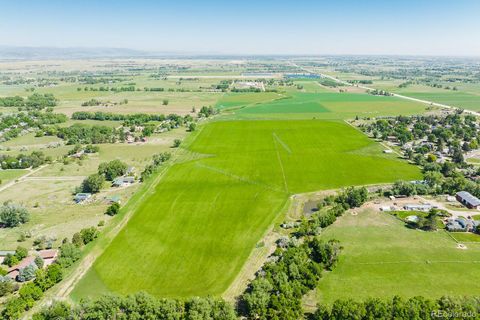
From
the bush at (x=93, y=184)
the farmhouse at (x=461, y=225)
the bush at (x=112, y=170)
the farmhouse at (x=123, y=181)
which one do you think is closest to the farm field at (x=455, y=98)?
the farmhouse at (x=461, y=225)

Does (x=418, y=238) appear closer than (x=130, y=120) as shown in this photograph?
Yes

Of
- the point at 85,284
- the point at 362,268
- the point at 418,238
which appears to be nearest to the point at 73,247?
the point at 85,284

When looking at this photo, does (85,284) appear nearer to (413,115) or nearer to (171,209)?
(171,209)

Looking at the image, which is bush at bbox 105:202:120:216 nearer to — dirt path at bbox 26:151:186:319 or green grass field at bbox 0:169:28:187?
dirt path at bbox 26:151:186:319

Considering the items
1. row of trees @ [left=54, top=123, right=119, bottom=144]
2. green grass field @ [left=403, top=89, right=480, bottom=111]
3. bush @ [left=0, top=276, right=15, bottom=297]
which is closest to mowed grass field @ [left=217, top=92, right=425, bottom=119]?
green grass field @ [left=403, top=89, right=480, bottom=111]

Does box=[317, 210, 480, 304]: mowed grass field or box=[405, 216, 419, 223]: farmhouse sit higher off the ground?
box=[405, 216, 419, 223]: farmhouse

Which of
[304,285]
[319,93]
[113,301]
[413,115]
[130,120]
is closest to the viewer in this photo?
[113,301]
